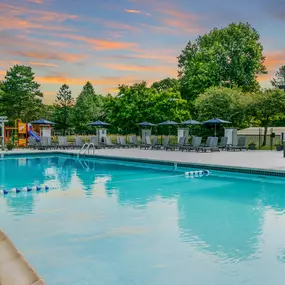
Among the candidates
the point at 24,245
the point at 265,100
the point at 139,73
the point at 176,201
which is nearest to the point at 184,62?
the point at 139,73

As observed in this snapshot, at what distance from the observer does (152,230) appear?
19.3 feet

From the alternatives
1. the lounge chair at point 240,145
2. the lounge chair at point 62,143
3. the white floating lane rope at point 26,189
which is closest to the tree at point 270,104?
the lounge chair at point 240,145

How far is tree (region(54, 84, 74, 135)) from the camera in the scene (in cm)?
3602

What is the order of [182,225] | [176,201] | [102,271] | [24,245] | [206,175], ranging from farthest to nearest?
[206,175]
[176,201]
[182,225]
[24,245]
[102,271]

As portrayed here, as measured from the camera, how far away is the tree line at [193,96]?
2293 cm

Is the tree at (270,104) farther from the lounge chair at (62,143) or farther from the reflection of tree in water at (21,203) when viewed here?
the reflection of tree in water at (21,203)

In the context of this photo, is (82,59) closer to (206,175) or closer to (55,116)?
(55,116)

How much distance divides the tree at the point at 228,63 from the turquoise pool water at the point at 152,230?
21.4 meters

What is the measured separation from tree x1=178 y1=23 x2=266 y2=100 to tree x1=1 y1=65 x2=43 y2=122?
1415cm

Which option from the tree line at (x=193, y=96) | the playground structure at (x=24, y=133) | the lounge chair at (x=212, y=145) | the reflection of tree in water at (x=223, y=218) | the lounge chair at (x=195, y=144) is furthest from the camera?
the playground structure at (x=24, y=133)

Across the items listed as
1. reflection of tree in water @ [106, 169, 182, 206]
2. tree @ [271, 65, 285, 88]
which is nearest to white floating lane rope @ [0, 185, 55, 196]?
reflection of tree in water @ [106, 169, 182, 206]

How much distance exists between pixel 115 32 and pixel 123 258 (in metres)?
18.5

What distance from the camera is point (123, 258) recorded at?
4.68 metres

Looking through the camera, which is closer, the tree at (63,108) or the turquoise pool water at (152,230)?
the turquoise pool water at (152,230)
